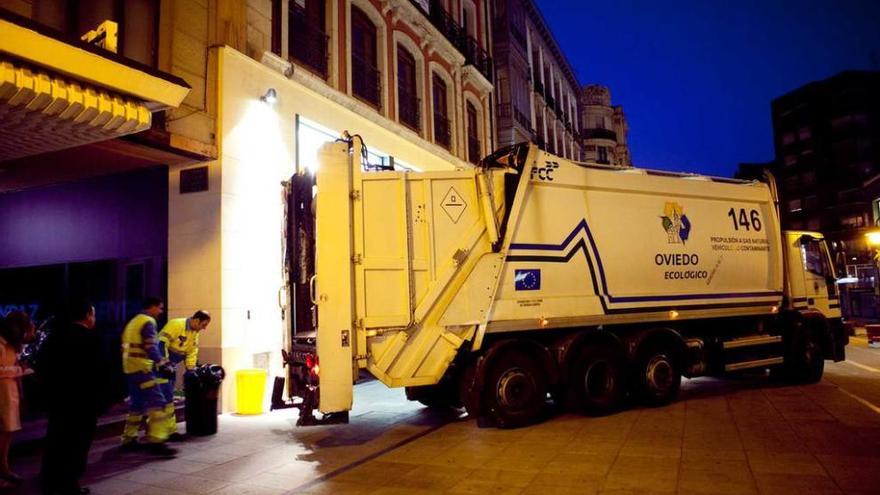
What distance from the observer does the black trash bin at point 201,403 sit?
270 inches

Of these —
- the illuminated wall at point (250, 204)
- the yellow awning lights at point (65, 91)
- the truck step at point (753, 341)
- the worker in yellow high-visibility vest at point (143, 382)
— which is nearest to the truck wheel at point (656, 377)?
the truck step at point (753, 341)

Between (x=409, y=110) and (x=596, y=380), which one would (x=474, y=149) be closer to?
(x=409, y=110)

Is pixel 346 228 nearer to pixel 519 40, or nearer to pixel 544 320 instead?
pixel 544 320

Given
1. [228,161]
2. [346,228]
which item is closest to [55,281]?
[228,161]

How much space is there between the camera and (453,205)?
6531 millimetres

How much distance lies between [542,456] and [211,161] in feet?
20.6

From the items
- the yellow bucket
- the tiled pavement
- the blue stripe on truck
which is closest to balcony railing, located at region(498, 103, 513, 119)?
the blue stripe on truck

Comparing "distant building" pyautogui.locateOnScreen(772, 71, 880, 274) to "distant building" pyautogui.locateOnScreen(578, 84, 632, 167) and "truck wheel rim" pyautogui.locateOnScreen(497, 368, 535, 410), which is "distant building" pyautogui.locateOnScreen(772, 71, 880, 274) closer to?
"distant building" pyautogui.locateOnScreen(578, 84, 632, 167)

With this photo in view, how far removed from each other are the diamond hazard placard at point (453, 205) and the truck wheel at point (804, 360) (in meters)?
6.40

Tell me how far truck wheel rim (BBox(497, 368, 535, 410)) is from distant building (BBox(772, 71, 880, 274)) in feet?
153

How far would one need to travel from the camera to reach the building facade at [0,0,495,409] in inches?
322

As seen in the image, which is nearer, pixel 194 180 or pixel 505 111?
pixel 194 180

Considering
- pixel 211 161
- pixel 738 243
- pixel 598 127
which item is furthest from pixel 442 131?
pixel 598 127

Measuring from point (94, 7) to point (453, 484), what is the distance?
7.82 metres
